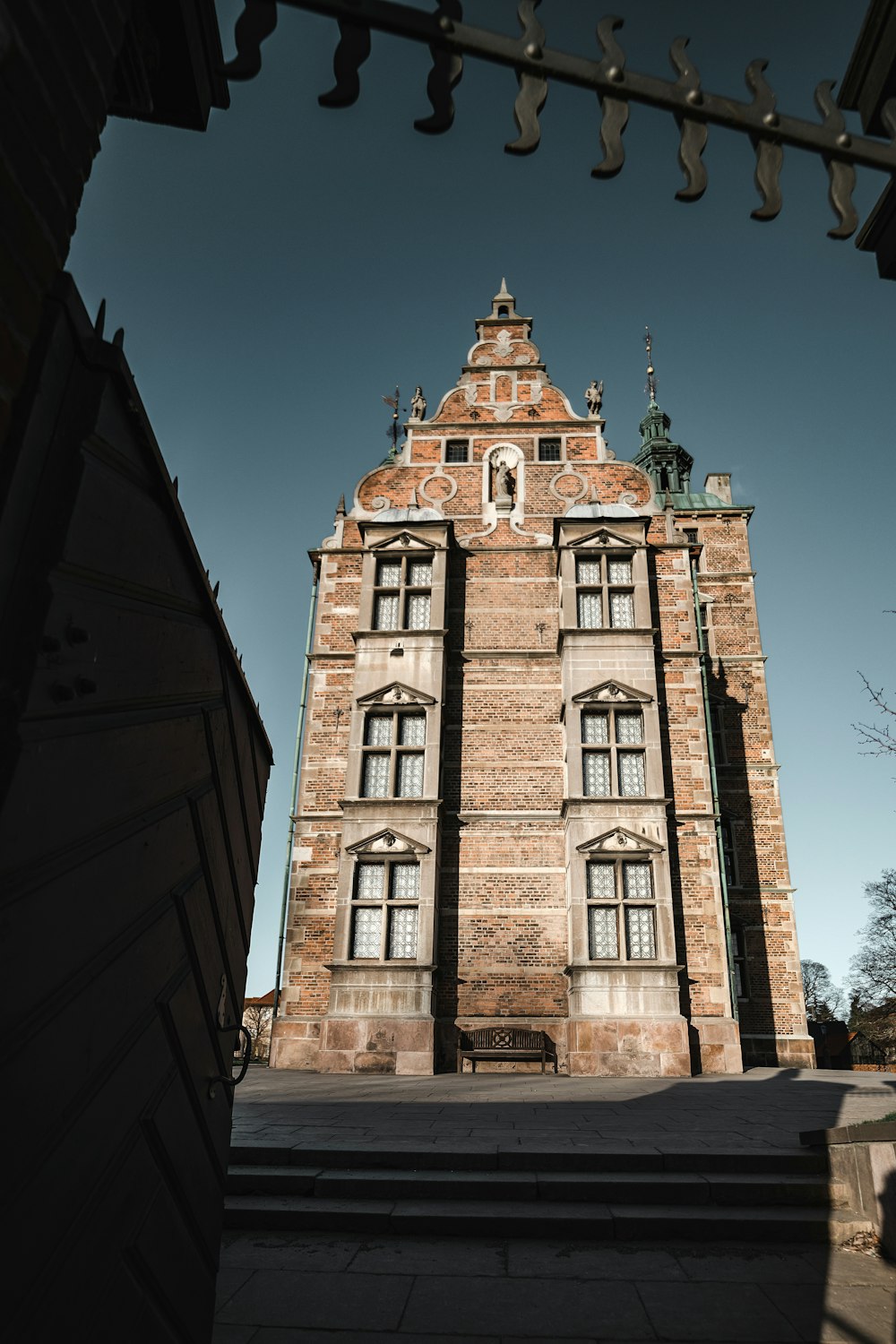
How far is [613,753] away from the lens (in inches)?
640

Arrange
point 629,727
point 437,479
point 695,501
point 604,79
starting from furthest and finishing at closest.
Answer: point 695,501, point 437,479, point 629,727, point 604,79

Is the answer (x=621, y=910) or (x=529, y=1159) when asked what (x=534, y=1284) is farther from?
(x=621, y=910)

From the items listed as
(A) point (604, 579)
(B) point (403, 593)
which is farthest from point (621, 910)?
(B) point (403, 593)

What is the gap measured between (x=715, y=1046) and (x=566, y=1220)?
11454 mm

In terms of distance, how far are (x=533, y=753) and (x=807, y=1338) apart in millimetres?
13556

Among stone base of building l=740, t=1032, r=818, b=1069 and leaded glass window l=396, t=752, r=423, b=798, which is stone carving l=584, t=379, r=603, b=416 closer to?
leaded glass window l=396, t=752, r=423, b=798

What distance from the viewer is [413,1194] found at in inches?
207

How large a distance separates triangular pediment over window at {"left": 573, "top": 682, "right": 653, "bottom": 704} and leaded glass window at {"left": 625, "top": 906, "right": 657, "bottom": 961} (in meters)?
3.92

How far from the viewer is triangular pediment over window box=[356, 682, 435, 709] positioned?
54.6ft

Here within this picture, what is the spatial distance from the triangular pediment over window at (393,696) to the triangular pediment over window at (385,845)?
256 cm

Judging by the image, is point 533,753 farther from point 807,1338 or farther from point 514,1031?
point 807,1338

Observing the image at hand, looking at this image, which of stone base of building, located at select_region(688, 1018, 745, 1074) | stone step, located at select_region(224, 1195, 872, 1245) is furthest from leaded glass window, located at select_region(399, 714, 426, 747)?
stone step, located at select_region(224, 1195, 872, 1245)

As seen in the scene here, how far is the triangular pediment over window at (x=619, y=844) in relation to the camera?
15469mm

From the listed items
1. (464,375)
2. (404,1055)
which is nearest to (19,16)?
(404,1055)
